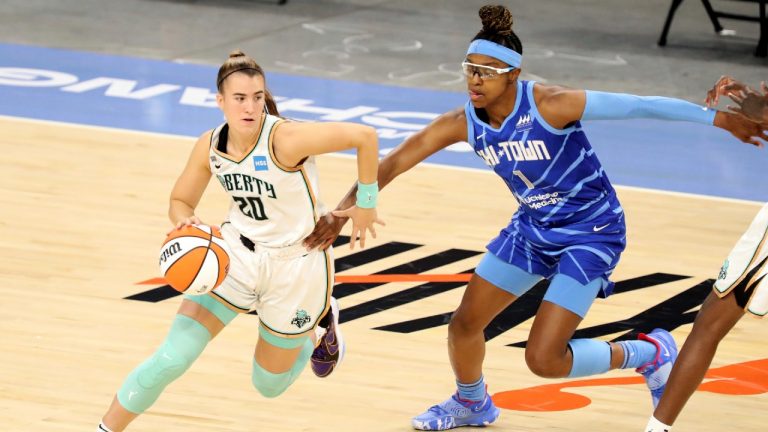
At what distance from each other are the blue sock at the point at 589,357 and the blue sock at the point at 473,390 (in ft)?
1.35

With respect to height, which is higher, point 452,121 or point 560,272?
point 452,121

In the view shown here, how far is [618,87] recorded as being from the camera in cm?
1238

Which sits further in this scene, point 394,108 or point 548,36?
point 548,36

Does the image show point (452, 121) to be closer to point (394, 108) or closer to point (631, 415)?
point (631, 415)

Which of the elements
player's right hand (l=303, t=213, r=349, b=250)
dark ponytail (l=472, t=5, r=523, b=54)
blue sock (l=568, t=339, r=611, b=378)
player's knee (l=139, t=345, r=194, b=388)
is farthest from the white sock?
player's knee (l=139, t=345, r=194, b=388)

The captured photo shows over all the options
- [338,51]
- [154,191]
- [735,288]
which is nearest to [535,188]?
[735,288]

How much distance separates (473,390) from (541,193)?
34.6 inches

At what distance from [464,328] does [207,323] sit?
1.06 metres

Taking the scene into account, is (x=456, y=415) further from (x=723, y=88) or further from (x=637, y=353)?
(x=723, y=88)

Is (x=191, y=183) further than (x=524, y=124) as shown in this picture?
No

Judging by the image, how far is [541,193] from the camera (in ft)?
17.2

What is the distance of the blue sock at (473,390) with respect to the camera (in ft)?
18.1

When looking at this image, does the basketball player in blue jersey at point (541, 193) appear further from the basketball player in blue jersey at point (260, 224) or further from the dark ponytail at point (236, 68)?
the dark ponytail at point (236, 68)

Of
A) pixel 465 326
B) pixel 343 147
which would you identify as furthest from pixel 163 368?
pixel 465 326
